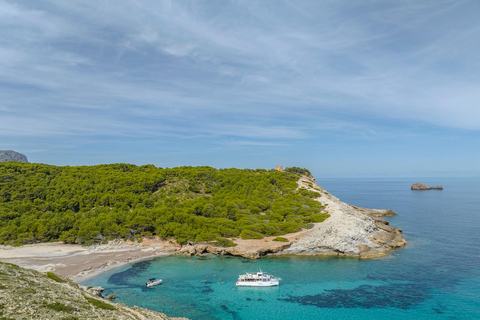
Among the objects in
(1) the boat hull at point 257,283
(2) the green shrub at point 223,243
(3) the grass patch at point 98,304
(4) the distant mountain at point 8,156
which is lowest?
(1) the boat hull at point 257,283

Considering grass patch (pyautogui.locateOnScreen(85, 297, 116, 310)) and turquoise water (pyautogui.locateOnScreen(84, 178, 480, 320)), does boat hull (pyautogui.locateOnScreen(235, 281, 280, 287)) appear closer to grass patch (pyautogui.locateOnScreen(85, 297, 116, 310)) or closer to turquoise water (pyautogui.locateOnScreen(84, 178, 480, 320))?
turquoise water (pyautogui.locateOnScreen(84, 178, 480, 320))

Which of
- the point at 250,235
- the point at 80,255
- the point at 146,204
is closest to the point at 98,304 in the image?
the point at 80,255

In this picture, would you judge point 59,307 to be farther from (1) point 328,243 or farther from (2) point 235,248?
(1) point 328,243

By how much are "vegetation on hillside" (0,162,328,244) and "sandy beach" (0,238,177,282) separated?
2.39 meters

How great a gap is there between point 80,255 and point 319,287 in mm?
41348

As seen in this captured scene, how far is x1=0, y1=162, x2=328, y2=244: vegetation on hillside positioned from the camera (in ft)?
187

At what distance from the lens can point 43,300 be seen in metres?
19.0

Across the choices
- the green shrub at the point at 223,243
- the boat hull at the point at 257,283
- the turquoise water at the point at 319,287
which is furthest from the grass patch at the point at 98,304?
the green shrub at the point at 223,243

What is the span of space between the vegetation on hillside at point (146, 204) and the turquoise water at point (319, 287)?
987 centimetres

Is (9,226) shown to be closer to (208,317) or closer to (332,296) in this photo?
(208,317)

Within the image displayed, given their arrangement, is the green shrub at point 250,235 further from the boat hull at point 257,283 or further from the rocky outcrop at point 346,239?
the boat hull at point 257,283

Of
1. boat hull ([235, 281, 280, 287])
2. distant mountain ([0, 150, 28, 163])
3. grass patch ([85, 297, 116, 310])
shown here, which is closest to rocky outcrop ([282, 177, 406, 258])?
boat hull ([235, 281, 280, 287])

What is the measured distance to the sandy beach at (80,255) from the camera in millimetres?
43469

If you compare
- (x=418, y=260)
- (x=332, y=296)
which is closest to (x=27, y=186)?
(x=332, y=296)
